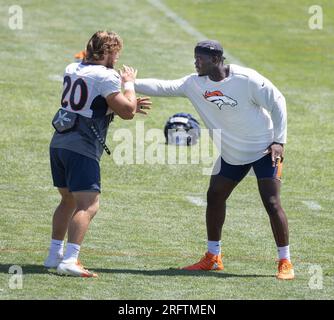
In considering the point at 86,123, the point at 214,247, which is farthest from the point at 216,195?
the point at 86,123

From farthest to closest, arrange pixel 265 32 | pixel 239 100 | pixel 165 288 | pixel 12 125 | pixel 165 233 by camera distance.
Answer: pixel 265 32, pixel 12 125, pixel 165 233, pixel 239 100, pixel 165 288

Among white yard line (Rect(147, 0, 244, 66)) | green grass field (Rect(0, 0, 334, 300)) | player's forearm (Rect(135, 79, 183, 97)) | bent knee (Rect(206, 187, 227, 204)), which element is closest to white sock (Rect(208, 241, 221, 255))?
green grass field (Rect(0, 0, 334, 300))

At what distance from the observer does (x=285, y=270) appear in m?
8.74

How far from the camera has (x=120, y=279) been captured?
8.47 meters

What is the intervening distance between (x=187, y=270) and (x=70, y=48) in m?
13.5

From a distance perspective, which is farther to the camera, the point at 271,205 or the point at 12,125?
the point at 12,125

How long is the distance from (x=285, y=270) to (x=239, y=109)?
1.34 m

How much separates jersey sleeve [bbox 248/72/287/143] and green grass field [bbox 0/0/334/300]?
1242 millimetres

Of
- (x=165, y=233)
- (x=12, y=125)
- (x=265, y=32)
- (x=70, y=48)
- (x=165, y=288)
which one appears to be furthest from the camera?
(x=265, y=32)

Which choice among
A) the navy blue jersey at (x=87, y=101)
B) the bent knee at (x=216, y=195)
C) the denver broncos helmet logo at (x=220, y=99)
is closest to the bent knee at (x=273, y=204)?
the bent knee at (x=216, y=195)

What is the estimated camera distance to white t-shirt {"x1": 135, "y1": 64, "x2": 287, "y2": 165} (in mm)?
8711

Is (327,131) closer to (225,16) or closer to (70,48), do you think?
(70,48)

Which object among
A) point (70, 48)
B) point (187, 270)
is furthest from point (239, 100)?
point (70, 48)

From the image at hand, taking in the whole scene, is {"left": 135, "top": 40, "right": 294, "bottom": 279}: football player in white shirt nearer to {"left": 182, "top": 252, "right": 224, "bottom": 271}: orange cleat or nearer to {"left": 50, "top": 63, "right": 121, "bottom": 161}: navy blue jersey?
{"left": 182, "top": 252, "right": 224, "bottom": 271}: orange cleat
